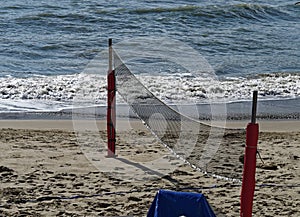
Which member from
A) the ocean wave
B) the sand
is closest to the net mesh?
the sand

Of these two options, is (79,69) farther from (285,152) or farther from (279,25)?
(279,25)

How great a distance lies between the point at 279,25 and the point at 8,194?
1863 cm

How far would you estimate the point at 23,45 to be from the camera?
1877 cm

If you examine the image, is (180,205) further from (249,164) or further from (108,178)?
(108,178)

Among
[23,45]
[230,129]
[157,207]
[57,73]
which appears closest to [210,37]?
[23,45]

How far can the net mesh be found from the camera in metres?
7.62

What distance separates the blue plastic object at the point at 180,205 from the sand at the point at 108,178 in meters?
1.25

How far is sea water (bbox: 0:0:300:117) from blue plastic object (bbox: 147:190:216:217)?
670 cm

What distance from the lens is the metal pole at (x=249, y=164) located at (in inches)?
184

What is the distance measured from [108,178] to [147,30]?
50.1ft

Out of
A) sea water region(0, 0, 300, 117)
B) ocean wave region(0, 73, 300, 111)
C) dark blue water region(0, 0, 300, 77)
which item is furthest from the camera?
dark blue water region(0, 0, 300, 77)

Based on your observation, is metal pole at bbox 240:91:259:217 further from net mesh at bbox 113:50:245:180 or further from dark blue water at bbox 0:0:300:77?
dark blue water at bbox 0:0:300:77

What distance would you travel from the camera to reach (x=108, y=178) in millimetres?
7281

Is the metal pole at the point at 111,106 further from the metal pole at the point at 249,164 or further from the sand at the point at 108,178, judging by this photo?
the metal pole at the point at 249,164
